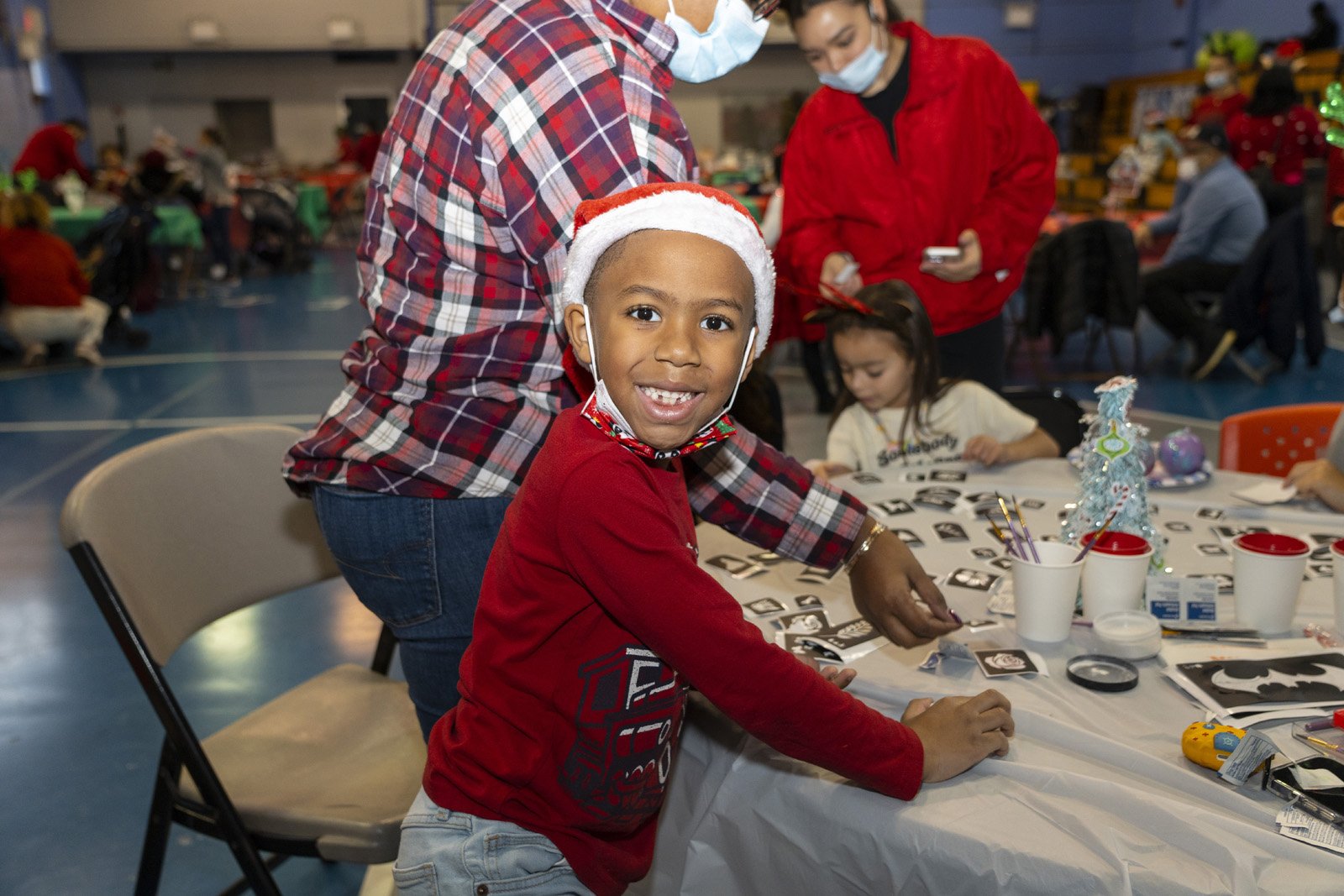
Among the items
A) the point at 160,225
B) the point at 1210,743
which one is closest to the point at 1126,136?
the point at 160,225

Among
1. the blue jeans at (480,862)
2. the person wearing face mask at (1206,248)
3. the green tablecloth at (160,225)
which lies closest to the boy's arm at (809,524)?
the blue jeans at (480,862)

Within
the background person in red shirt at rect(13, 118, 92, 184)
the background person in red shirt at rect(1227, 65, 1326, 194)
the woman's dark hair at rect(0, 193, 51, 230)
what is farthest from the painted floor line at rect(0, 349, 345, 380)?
the background person in red shirt at rect(1227, 65, 1326, 194)

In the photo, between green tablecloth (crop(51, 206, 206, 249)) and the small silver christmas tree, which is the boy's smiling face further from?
green tablecloth (crop(51, 206, 206, 249))

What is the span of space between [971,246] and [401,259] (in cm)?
A: 170

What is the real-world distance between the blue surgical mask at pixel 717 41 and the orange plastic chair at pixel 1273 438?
1591 millimetres

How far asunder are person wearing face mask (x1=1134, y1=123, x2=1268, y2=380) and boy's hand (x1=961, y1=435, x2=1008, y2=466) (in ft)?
15.5

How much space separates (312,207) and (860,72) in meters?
12.5

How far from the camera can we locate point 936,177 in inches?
101

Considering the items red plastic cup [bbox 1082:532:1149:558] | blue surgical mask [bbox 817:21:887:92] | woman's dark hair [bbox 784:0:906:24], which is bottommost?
red plastic cup [bbox 1082:532:1149:558]

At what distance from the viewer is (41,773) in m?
2.61

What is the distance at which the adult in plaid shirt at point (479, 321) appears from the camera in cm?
112

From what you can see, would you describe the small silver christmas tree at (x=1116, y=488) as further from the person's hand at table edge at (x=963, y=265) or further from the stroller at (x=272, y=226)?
the stroller at (x=272, y=226)

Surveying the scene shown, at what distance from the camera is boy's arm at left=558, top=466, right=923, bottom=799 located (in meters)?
0.96

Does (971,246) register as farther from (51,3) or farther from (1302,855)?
(51,3)
